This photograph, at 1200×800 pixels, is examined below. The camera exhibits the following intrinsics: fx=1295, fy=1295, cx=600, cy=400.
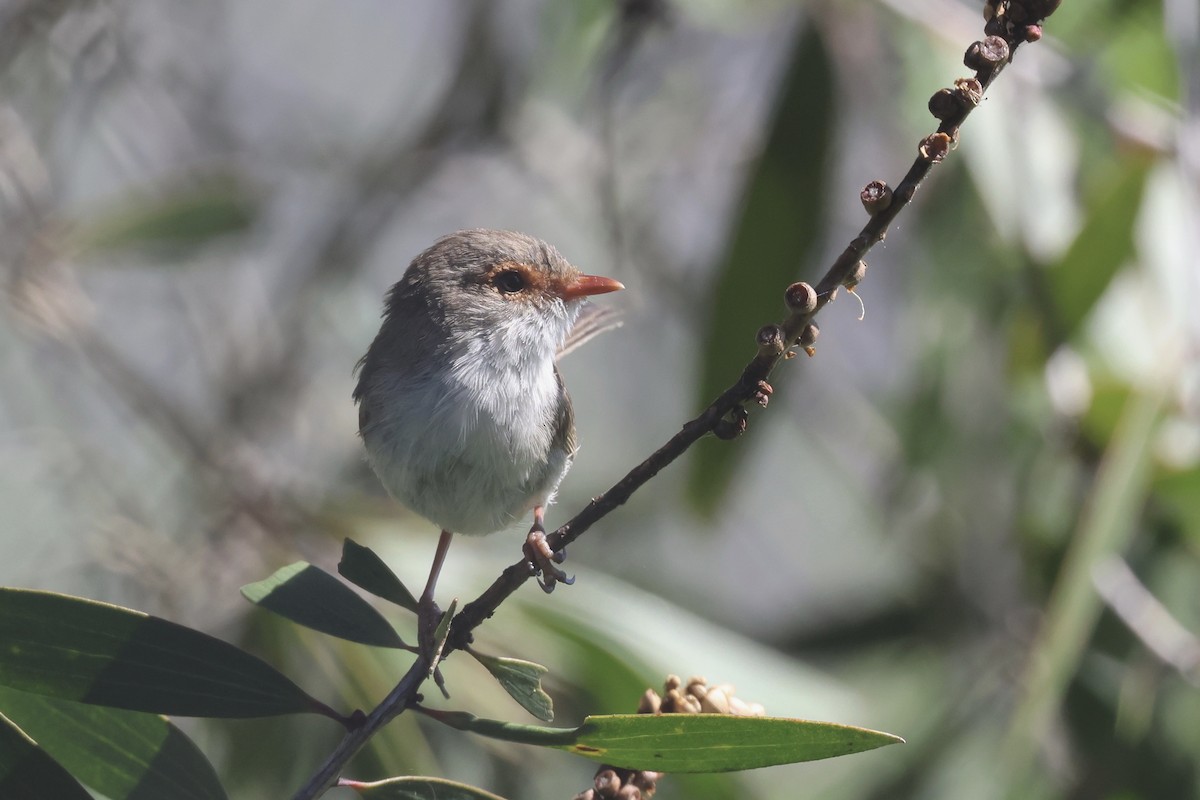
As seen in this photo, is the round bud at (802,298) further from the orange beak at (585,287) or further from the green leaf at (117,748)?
the orange beak at (585,287)

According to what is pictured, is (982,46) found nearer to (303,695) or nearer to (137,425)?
(303,695)

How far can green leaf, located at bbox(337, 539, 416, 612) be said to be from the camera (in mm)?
1817

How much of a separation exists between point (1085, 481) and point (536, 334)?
205 centimetres

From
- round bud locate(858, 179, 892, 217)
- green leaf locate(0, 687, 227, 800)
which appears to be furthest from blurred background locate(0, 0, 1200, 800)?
round bud locate(858, 179, 892, 217)

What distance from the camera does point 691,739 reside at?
5.44 feet

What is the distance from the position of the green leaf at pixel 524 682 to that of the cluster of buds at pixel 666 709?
0.55 feet

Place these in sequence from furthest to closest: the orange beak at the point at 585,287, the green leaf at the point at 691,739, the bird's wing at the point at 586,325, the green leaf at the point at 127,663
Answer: the bird's wing at the point at 586,325
the orange beak at the point at 585,287
the green leaf at the point at 127,663
the green leaf at the point at 691,739

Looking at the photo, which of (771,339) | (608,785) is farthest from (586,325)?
(771,339)

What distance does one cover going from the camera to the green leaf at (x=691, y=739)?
1.55 meters

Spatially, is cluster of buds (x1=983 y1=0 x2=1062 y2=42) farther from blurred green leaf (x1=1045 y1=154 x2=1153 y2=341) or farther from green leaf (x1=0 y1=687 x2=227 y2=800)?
blurred green leaf (x1=1045 y1=154 x2=1153 y2=341)

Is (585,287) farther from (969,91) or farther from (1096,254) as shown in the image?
(969,91)

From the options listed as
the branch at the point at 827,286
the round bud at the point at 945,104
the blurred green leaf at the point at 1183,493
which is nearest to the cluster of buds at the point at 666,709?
the branch at the point at 827,286

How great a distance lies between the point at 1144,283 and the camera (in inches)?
171

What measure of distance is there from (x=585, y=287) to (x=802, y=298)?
1637 millimetres
